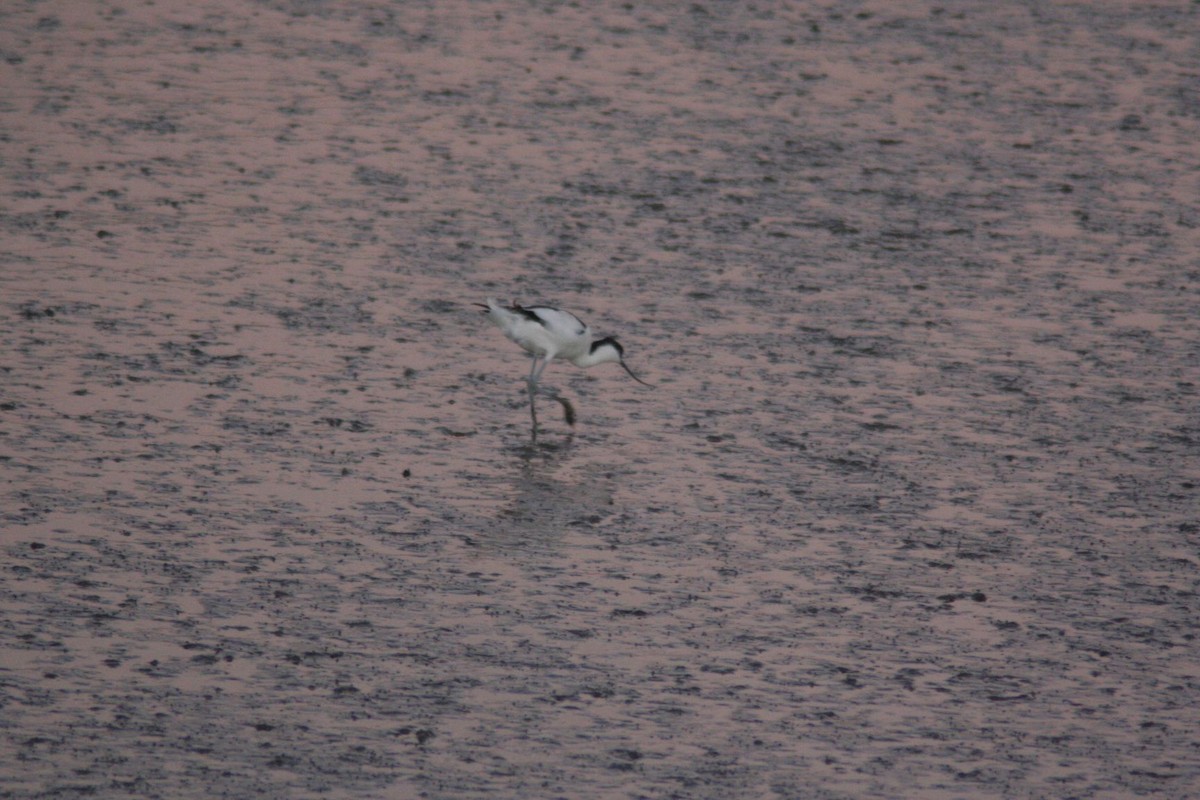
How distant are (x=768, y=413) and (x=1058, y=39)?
11.1m

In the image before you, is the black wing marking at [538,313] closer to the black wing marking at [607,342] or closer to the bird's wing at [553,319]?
the bird's wing at [553,319]

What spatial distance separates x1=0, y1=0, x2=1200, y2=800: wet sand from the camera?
7.25 m

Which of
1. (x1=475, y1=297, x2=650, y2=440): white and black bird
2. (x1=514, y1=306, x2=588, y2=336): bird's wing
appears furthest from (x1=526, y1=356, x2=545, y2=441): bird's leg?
(x1=514, y1=306, x2=588, y2=336): bird's wing

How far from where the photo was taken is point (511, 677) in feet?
24.9

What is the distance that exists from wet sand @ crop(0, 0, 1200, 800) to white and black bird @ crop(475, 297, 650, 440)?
298 millimetres

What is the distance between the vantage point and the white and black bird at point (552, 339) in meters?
10.7

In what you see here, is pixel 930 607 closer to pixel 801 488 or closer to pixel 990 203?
pixel 801 488

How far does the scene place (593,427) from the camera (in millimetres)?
10758

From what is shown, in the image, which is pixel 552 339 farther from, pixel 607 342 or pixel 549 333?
pixel 607 342

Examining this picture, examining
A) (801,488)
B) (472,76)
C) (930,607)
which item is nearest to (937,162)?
(472,76)

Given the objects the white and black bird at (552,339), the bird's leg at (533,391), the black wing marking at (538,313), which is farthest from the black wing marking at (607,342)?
the bird's leg at (533,391)

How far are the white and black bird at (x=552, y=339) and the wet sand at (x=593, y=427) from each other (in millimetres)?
298

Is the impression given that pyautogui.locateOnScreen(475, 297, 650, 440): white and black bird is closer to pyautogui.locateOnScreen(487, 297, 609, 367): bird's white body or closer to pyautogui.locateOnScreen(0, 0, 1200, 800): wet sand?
pyautogui.locateOnScreen(487, 297, 609, 367): bird's white body

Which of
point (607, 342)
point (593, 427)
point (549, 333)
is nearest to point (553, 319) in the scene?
point (549, 333)
